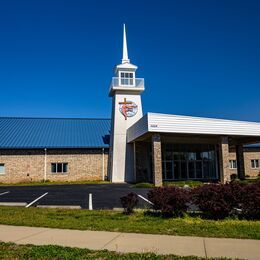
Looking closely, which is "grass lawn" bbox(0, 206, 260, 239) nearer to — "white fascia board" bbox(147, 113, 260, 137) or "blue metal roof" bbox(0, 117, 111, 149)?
"white fascia board" bbox(147, 113, 260, 137)

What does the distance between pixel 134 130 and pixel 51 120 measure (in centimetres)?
1570

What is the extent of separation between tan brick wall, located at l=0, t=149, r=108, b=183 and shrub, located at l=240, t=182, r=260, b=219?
86.3ft

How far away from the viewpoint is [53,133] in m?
38.4

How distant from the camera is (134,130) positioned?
1196 inches

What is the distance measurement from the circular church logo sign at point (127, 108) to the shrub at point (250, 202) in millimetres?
24008

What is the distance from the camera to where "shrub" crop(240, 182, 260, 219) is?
9.98m

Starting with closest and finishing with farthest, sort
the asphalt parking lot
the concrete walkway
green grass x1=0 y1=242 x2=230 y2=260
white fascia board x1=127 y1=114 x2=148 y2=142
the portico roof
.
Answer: green grass x1=0 y1=242 x2=230 y2=260
the concrete walkway
the asphalt parking lot
the portico roof
white fascia board x1=127 y1=114 x2=148 y2=142

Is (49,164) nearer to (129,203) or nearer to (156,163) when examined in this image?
(156,163)

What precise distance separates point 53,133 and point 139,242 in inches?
1265

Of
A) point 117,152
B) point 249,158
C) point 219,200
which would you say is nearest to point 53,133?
point 117,152

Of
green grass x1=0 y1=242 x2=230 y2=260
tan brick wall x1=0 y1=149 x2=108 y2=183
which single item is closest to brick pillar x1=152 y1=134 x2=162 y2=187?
tan brick wall x1=0 y1=149 x2=108 y2=183

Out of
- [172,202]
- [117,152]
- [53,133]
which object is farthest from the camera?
[53,133]

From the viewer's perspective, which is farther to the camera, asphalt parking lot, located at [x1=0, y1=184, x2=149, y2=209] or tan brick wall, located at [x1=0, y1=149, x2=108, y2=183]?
tan brick wall, located at [x1=0, y1=149, x2=108, y2=183]

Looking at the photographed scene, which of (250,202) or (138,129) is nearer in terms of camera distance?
(250,202)
